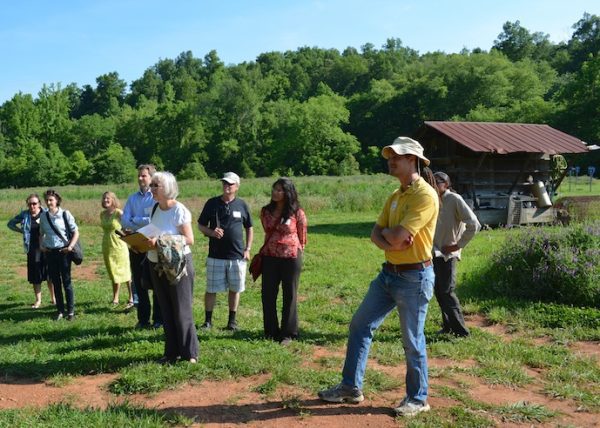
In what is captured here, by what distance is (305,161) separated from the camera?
246 feet

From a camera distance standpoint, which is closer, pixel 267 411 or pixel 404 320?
pixel 404 320

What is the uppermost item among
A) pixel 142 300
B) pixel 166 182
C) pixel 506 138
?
pixel 506 138

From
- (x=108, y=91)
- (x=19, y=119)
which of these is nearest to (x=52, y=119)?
(x=19, y=119)

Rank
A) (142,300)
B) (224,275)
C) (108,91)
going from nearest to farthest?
(224,275) < (142,300) < (108,91)

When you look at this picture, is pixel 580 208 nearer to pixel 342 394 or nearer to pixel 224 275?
pixel 224 275

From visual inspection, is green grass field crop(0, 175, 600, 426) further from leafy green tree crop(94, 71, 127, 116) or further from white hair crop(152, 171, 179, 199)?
leafy green tree crop(94, 71, 127, 116)

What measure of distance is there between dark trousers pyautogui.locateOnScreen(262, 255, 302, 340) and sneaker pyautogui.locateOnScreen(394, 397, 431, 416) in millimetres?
2268

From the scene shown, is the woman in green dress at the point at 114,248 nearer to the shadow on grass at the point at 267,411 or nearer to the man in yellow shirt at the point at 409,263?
the shadow on grass at the point at 267,411

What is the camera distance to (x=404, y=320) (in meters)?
4.37

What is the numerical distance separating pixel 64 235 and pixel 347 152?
68.3 meters

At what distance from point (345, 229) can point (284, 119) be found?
67.4 meters

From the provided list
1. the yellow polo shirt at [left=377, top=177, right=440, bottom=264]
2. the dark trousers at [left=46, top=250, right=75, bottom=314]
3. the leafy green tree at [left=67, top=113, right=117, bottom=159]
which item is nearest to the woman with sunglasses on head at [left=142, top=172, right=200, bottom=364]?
the yellow polo shirt at [left=377, top=177, right=440, bottom=264]

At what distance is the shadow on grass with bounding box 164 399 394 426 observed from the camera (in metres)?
4.45

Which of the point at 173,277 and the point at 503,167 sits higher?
the point at 503,167
